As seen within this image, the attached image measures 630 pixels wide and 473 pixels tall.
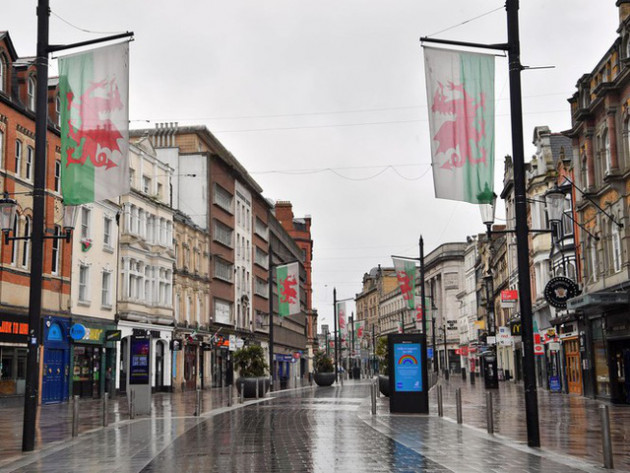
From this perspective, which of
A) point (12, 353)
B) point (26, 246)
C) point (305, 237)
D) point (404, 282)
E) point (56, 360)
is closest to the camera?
point (12, 353)

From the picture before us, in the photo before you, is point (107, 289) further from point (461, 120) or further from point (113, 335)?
point (461, 120)

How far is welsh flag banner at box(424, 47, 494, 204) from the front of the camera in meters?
15.3

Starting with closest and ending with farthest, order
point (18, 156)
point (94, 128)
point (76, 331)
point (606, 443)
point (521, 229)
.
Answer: point (606, 443)
point (521, 229)
point (94, 128)
point (18, 156)
point (76, 331)

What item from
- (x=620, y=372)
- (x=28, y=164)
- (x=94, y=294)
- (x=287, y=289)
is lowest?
(x=620, y=372)

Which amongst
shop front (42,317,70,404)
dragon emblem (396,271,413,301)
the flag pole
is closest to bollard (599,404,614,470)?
the flag pole

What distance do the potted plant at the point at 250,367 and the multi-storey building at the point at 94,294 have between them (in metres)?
7.91

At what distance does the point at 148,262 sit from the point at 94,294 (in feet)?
23.9

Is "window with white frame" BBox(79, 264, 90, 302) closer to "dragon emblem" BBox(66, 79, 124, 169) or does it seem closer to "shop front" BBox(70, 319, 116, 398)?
"shop front" BBox(70, 319, 116, 398)

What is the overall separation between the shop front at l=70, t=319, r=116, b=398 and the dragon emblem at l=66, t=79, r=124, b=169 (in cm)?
2488

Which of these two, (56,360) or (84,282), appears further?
(84,282)

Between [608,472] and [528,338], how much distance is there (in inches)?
141

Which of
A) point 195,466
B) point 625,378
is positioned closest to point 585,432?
point 195,466

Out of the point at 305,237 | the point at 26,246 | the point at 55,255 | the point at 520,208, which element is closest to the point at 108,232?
the point at 55,255

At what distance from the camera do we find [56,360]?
126 ft
